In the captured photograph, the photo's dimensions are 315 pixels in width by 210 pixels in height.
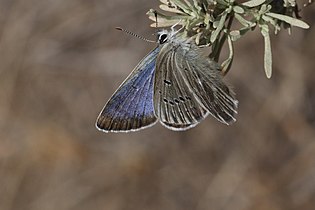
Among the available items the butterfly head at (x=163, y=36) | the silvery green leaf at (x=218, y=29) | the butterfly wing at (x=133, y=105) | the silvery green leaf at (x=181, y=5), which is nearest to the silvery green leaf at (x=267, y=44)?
the silvery green leaf at (x=218, y=29)

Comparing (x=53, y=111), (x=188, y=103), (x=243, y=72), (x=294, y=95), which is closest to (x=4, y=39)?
(x=53, y=111)

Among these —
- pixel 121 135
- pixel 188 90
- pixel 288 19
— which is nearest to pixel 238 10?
pixel 288 19

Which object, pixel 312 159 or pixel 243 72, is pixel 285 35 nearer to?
pixel 243 72

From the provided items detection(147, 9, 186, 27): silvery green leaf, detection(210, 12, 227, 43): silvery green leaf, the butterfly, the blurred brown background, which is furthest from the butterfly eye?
the blurred brown background

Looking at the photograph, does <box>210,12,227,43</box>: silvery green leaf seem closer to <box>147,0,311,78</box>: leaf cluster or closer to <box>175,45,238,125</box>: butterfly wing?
<box>147,0,311,78</box>: leaf cluster

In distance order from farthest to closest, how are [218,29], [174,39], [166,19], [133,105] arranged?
[133,105] < [174,39] < [166,19] < [218,29]

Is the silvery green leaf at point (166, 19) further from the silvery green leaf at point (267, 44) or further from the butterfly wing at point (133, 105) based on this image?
the butterfly wing at point (133, 105)

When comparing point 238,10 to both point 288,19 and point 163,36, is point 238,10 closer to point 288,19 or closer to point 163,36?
point 288,19
